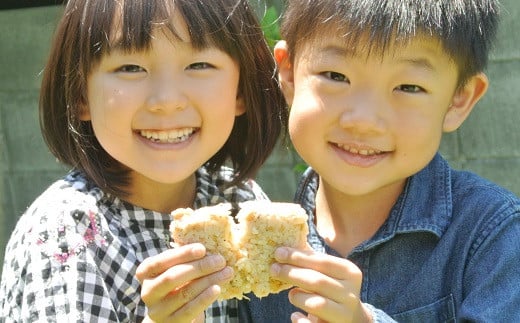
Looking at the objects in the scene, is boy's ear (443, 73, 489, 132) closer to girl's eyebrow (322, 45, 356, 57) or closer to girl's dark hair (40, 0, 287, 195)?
girl's eyebrow (322, 45, 356, 57)

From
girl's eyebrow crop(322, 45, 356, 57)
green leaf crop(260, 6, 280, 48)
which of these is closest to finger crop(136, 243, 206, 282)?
girl's eyebrow crop(322, 45, 356, 57)

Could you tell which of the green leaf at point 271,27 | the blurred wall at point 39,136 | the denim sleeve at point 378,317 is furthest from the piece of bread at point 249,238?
the blurred wall at point 39,136

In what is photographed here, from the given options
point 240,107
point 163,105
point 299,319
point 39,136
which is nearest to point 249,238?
point 299,319

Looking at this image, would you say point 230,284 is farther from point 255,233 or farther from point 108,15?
point 108,15

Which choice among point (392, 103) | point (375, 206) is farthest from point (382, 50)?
point (375, 206)

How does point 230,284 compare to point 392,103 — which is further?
point 392,103

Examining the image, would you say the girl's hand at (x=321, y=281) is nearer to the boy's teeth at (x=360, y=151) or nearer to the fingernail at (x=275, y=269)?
the fingernail at (x=275, y=269)
